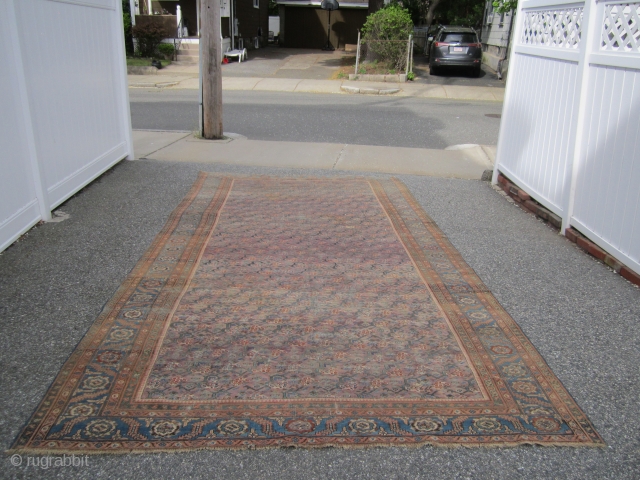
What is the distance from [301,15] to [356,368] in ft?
117

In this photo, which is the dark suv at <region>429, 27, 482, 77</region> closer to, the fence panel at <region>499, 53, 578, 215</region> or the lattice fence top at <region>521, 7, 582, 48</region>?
the fence panel at <region>499, 53, 578, 215</region>

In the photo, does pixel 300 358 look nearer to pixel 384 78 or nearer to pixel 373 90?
pixel 373 90

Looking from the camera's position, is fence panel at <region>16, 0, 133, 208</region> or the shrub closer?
fence panel at <region>16, 0, 133, 208</region>

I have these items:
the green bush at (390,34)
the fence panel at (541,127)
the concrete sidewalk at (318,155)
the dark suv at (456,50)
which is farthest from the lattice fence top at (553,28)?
the dark suv at (456,50)

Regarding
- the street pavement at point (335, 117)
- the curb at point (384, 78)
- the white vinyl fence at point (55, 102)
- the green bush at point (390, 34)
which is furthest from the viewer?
the green bush at point (390, 34)

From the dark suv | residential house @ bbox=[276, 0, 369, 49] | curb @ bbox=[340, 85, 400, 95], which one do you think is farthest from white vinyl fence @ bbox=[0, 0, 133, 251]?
residential house @ bbox=[276, 0, 369, 49]

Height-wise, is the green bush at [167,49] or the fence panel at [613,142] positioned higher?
the green bush at [167,49]

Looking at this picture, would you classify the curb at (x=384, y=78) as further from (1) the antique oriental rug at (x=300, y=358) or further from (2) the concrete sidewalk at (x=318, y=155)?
(1) the antique oriental rug at (x=300, y=358)

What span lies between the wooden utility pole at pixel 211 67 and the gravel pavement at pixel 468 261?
8.49 ft

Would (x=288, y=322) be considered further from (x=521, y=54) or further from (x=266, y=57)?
(x=266, y=57)

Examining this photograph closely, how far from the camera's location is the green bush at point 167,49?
22.1m

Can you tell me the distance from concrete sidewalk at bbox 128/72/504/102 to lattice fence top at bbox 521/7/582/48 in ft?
32.8

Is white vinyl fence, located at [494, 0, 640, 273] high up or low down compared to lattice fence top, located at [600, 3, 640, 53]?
down

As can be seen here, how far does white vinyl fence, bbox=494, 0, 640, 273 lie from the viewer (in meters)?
4.41
